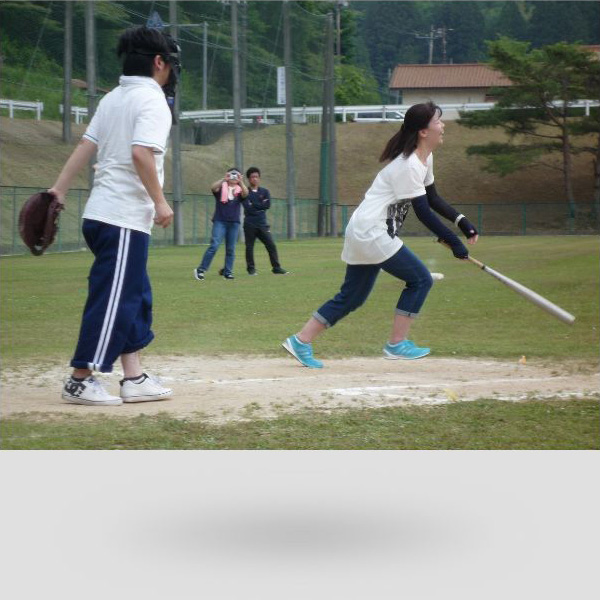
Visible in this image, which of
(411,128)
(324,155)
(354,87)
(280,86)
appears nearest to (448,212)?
(411,128)

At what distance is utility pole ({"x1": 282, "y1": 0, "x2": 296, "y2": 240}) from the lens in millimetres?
32156

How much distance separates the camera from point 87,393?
244 inches

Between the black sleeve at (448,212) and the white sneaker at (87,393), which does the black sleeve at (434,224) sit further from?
the white sneaker at (87,393)

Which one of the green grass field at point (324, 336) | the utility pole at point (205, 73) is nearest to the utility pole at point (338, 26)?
the utility pole at point (205, 73)

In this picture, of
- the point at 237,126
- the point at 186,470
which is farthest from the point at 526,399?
the point at 237,126

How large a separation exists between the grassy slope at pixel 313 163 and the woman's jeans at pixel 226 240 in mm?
6140

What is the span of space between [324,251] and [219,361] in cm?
1837

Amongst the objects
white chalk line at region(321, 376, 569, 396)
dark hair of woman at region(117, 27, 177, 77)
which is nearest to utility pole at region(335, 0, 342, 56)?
white chalk line at region(321, 376, 569, 396)

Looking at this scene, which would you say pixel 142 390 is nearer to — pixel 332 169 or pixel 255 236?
pixel 255 236

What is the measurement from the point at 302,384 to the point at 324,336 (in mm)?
2826

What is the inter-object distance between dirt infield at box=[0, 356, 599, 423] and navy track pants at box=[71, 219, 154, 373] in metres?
0.28

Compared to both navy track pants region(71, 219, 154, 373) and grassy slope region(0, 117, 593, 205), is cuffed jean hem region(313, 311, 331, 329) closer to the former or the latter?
navy track pants region(71, 219, 154, 373)

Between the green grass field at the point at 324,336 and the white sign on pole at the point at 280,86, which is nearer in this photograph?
the green grass field at the point at 324,336

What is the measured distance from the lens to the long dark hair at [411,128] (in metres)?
7.24
